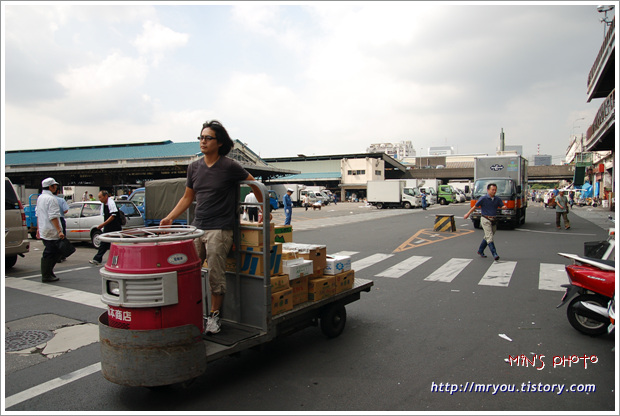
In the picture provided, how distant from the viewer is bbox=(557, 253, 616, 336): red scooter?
496cm

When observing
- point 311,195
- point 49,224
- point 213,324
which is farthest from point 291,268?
point 311,195

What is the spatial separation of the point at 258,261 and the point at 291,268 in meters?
0.50

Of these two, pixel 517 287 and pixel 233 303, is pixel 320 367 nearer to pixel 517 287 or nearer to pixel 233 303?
pixel 233 303

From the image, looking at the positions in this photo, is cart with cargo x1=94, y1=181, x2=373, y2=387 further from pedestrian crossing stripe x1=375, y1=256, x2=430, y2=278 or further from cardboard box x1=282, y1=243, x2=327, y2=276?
pedestrian crossing stripe x1=375, y1=256, x2=430, y2=278

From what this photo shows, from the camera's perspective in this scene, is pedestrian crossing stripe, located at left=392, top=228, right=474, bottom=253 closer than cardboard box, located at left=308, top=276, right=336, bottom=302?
No

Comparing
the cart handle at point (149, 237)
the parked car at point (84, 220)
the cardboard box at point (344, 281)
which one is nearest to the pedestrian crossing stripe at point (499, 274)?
the cardboard box at point (344, 281)

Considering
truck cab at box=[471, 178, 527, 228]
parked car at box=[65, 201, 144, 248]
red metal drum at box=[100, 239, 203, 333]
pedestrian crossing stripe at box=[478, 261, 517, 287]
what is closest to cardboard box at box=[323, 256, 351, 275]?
red metal drum at box=[100, 239, 203, 333]

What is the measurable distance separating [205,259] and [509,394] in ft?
10.7

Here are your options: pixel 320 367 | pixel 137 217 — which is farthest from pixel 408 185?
pixel 320 367

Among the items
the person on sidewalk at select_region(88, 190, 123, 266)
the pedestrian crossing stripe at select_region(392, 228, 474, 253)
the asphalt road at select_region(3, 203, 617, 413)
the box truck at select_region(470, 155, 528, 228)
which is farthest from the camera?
the box truck at select_region(470, 155, 528, 228)

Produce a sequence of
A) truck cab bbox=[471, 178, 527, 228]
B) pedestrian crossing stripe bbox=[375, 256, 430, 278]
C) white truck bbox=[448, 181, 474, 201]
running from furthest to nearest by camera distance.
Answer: white truck bbox=[448, 181, 474, 201], truck cab bbox=[471, 178, 527, 228], pedestrian crossing stripe bbox=[375, 256, 430, 278]

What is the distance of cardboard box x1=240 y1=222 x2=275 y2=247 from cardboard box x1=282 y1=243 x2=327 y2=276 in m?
0.77

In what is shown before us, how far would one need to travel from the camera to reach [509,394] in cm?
374

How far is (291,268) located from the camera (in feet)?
14.5
